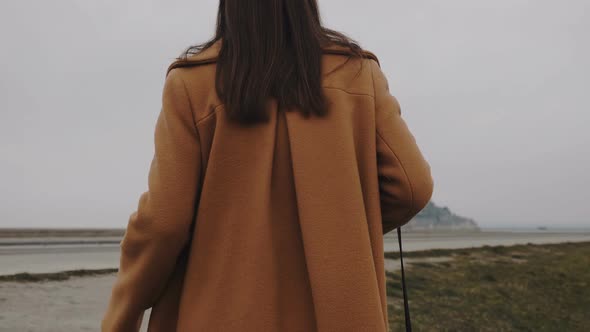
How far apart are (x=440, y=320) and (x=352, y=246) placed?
7231 mm

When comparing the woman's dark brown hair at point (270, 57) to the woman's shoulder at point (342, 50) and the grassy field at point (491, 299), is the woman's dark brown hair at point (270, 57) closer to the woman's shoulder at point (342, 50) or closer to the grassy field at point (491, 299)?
the woman's shoulder at point (342, 50)

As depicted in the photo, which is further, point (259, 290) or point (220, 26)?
point (220, 26)

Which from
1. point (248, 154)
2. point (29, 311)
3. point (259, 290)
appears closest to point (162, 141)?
point (248, 154)

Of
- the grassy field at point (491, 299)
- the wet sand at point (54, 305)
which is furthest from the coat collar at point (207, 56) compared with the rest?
the grassy field at point (491, 299)

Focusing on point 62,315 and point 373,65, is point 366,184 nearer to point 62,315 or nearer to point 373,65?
point 373,65

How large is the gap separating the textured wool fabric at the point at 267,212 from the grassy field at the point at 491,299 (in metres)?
6.09

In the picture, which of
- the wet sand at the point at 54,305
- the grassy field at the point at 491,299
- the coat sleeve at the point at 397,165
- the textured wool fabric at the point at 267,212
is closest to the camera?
the textured wool fabric at the point at 267,212

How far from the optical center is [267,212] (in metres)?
1.46

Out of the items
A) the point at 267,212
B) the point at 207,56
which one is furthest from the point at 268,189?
the point at 207,56

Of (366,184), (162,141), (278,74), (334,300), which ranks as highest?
(278,74)

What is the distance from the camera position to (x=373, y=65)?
5.38ft

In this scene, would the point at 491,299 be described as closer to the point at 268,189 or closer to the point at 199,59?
the point at 268,189

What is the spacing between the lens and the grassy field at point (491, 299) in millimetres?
8047

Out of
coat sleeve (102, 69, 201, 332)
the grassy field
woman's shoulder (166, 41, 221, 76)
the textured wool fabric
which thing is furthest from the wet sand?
woman's shoulder (166, 41, 221, 76)
